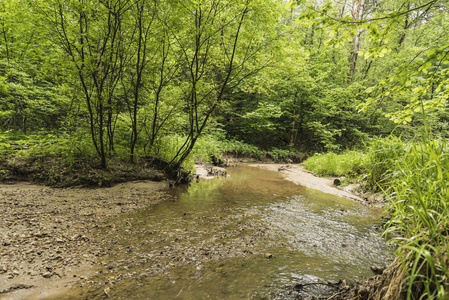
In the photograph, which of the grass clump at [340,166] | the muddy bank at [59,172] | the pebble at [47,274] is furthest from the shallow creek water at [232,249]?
the grass clump at [340,166]

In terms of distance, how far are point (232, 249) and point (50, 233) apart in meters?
2.46

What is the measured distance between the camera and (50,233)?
2797 mm

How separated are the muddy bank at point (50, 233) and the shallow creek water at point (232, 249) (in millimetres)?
287

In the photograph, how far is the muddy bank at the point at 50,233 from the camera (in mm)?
1992

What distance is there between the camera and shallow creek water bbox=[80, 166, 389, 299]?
2121 mm

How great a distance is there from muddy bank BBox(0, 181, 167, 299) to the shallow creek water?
11.3 inches

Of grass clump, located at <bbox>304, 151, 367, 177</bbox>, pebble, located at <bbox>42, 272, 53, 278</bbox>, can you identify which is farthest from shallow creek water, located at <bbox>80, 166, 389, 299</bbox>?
grass clump, located at <bbox>304, 151, 367, 177</bbox>

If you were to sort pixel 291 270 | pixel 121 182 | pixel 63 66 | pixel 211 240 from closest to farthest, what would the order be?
pixel 291 270, pixel 211 240, pixel 63 66, pixel 121 182

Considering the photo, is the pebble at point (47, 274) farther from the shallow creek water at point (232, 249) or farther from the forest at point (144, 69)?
the forest at point (144, 69)

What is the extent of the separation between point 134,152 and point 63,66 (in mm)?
2895

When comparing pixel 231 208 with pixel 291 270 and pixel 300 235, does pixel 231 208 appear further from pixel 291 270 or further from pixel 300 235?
pixel 291 270

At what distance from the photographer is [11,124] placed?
9.38 metres

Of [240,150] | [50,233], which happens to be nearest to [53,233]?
[50,233]

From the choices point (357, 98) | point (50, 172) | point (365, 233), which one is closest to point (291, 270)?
point (365, 233)
